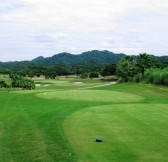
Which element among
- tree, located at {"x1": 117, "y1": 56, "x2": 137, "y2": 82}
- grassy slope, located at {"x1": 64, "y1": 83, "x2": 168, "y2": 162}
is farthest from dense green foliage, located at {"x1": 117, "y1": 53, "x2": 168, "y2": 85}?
grassy slope, located at {"x1": 64, "y1": 83, "x2": 168, "y2": 162}

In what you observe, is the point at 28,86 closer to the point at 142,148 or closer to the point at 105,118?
the point at 105,118

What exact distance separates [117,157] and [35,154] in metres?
2.97

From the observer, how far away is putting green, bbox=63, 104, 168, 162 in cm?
1141

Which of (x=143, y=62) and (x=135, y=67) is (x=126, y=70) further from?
(x=143, y=62)

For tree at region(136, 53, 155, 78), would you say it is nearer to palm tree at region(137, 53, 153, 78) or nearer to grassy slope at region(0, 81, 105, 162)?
palm tree at region(137, 53, 153, 78)

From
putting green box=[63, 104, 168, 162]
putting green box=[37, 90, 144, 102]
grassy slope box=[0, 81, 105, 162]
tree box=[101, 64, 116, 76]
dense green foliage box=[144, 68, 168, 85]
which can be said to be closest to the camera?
putting green box=[63, 104, 168, 162]

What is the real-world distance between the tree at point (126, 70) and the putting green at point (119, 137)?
72.4 metres

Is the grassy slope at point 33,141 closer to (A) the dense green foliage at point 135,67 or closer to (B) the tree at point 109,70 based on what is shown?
(A) the dense green foliage at point 135,67

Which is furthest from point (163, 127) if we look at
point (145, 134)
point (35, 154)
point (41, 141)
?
point (35, 154)

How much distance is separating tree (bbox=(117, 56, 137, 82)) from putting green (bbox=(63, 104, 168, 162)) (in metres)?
72.4

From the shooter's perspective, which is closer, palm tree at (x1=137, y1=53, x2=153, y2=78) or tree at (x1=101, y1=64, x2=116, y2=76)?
palm tree at (x1=137, y1=53, x2=153, y2=78)

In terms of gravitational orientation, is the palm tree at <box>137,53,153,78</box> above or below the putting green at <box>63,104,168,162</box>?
above

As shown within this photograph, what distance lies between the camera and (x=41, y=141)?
14.2m

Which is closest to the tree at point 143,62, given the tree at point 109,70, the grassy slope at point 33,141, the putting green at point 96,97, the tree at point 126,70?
the tree at point 126,70
